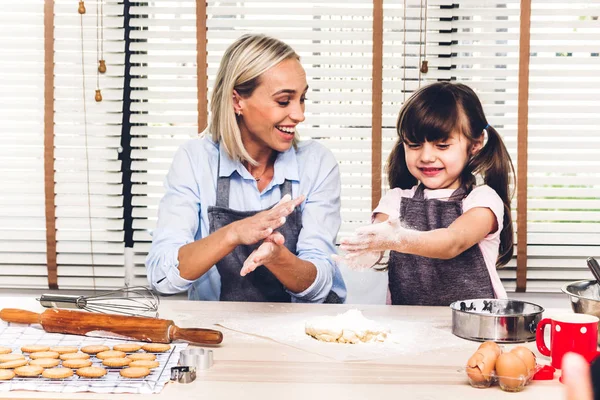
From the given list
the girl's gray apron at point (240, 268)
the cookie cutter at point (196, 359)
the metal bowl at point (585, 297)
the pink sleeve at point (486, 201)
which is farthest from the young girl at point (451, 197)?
the cookie cutter at point (196, 359)

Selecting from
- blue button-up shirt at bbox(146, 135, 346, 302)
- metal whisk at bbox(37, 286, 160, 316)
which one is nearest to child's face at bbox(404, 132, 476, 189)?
blue button-up shirt at bbox(146, 135, 346, 302)

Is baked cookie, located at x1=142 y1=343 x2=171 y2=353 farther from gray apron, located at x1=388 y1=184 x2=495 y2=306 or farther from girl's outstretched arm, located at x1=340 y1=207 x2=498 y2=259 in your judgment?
gray apron, located at x1=388 y1=184 x2=495 y2=306

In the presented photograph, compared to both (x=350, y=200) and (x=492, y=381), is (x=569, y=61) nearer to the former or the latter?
(x=350, y=200)

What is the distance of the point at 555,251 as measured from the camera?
10.6ft

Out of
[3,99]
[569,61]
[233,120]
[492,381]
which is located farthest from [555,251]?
[3,99]

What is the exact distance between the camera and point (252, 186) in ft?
8.48

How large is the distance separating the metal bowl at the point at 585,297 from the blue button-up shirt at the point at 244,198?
81 cm

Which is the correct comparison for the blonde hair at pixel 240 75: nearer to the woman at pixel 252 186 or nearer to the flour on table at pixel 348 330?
the woman at pixel 252 186

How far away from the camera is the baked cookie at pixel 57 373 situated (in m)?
1.46

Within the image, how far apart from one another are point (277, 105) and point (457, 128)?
23.6 inches

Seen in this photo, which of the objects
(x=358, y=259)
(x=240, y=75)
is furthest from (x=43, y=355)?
(x=240, y=75)

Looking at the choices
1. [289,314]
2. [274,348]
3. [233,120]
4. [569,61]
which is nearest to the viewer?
[274,348]

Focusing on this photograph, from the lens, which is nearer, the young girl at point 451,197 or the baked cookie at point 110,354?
the baked cookie at point 110,354

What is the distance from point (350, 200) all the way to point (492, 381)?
1.87 metres
